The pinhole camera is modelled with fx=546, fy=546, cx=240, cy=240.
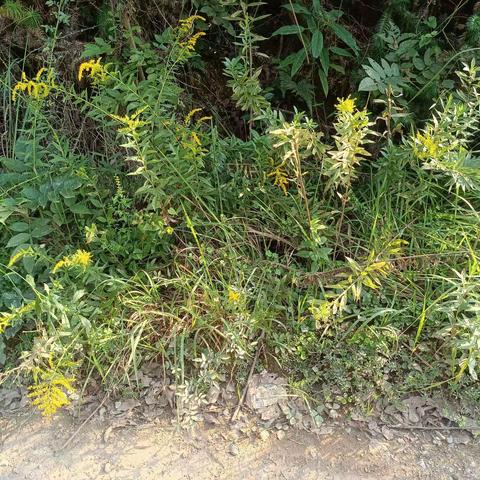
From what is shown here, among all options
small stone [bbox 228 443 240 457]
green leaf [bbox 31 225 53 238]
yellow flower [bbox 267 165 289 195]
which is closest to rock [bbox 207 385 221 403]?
small stone [bbox 228 443 240 457]

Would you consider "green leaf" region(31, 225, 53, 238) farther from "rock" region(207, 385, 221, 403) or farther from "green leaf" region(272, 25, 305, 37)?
"green leaf" region(272, 25, 305, 37)

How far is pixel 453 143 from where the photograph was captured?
234 centimetres

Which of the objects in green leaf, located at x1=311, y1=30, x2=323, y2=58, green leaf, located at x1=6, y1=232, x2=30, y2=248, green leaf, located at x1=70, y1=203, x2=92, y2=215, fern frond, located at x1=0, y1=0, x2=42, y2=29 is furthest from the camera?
fern frond, located at x1=0, y1=0, x2=42, y2=29

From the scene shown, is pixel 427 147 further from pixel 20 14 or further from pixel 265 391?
pixel 20 14

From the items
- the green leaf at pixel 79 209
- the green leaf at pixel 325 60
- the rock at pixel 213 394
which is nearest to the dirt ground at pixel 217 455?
the rock at pixel 213 394

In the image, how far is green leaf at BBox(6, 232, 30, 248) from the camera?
2.64 meters

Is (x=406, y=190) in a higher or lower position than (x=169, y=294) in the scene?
higher

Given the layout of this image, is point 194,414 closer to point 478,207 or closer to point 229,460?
point 229,460

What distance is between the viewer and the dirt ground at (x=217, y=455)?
2219 mm

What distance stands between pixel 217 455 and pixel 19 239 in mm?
1393

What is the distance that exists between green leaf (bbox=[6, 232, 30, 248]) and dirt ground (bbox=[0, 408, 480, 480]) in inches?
34.4

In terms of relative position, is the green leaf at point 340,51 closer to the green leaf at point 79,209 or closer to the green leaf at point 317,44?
the green leaf at point 317,44

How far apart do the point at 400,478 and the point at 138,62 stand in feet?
7.43

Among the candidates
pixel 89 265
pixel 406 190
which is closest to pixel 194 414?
pixel 89 265
